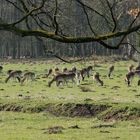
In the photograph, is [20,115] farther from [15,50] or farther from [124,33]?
[15,50]

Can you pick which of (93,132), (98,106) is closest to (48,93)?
(98,106)

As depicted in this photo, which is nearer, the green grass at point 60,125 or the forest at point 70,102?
the forest at point 70,102

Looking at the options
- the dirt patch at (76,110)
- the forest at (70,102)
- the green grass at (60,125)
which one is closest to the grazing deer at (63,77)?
the forest at (70,102)

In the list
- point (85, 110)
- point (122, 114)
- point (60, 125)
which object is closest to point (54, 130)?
point (60, 125)

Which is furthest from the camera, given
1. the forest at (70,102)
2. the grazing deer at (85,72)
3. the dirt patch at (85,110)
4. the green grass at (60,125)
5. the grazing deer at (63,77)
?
the grazing deer at (85,72)

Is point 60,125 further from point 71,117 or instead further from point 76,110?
point 76,110

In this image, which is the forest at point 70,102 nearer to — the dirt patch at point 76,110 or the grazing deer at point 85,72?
the dirt patch at point 76,110

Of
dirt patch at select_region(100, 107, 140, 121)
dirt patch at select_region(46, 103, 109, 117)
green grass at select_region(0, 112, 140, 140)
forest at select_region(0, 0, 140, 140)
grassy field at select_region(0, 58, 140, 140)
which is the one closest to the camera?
forest at select_region(0, 0, 140, 140)

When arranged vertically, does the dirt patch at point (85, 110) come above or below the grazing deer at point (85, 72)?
below

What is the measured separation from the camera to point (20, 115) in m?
22.4

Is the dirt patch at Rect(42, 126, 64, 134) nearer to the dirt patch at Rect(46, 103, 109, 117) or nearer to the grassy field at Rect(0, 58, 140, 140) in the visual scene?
the grassy field at Rect(0, 58, 140, 140)

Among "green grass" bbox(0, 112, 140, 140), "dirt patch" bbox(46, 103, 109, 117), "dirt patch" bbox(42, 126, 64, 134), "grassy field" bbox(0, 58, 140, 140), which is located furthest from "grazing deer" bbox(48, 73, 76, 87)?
"dirt patch" bbox(42, 126, 64, 134)

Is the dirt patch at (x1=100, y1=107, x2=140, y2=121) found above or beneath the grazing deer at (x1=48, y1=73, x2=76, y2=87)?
beneath

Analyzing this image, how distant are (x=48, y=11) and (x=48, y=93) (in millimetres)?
21716
